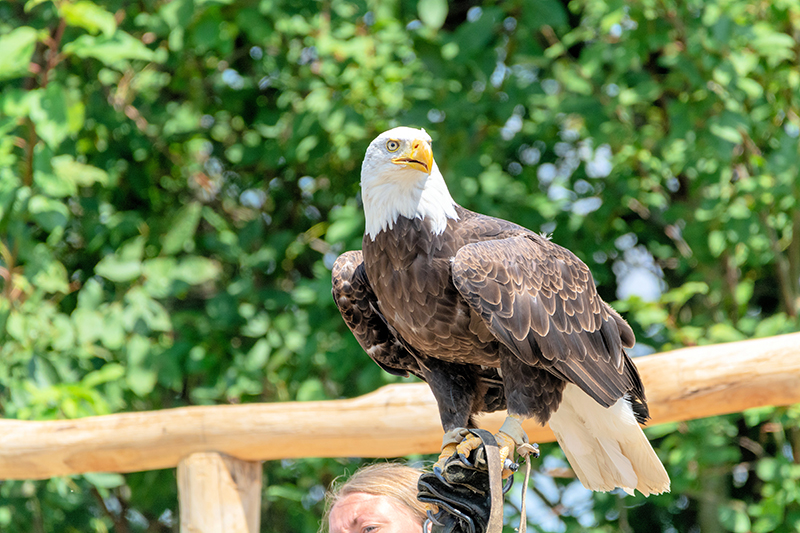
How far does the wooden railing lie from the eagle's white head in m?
0.81

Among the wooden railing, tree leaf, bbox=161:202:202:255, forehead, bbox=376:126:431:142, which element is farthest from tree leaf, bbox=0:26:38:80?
Result: forehead, bbox=376:126:431:142

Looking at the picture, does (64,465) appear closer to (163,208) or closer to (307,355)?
(307,355)

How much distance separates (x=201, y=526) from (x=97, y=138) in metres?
2.20

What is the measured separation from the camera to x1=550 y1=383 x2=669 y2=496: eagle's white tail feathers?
6.86 ft

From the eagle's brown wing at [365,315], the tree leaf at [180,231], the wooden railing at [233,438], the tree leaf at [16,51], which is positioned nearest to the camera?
the eagle's brown wing at [365,315]

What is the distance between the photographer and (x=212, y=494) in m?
2.71

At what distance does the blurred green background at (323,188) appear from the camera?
3.26m

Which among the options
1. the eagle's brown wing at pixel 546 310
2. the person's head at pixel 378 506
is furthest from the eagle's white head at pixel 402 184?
the person's head at pixel 378 506

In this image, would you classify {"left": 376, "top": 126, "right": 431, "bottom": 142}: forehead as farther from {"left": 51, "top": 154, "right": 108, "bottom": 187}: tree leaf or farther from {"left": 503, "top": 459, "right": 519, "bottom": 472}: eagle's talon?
{"left": 51, "top": 154, "right": 108, "bottom": 187}: tree leaf

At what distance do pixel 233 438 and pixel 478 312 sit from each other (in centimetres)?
122

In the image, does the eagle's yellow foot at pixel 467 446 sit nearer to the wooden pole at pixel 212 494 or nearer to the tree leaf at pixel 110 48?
the wooden pole at pixel 212 494

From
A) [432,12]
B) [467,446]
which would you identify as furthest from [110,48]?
[467,446]

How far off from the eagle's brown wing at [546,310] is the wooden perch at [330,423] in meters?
0.33

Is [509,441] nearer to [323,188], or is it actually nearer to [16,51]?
[16,51]
